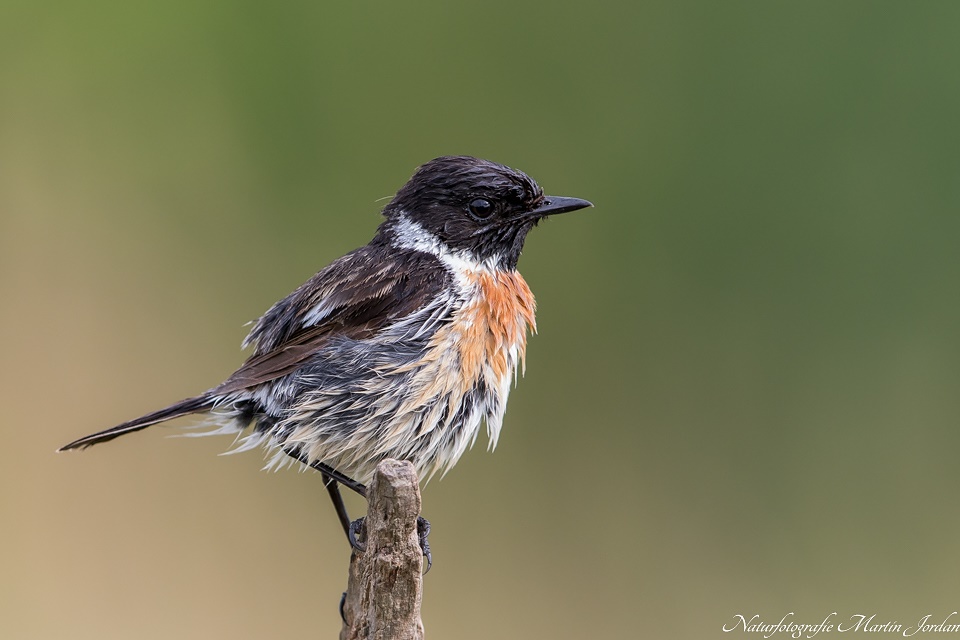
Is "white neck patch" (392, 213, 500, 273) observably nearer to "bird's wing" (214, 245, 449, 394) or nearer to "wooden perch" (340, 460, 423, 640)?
"bird's wing" (214, 245, 449, 394)

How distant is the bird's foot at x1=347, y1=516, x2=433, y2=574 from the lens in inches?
156

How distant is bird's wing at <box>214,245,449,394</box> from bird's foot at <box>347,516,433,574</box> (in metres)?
0.67

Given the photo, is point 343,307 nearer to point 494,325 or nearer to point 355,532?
point 494,325

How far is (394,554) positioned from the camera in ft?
10.8

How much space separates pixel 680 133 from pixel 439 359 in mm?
3520

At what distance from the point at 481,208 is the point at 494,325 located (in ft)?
1.79

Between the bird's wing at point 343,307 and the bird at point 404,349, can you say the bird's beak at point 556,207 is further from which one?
the bird's wing at point 343,307

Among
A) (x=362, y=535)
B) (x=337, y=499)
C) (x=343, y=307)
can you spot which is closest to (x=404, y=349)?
(x=343, y=307)

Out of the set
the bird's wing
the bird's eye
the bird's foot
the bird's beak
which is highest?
the bird's eye

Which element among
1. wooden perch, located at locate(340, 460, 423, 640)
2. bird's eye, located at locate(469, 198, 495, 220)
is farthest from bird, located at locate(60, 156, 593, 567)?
wooden perch, located at locate(340, 460, 423, 640)

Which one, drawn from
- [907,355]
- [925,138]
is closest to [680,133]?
[925,138]

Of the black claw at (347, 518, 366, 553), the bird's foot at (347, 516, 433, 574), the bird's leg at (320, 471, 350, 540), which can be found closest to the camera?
the bird's foot at (347, 516, 433, 574)

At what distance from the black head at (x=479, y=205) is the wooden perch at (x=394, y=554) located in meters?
1.44

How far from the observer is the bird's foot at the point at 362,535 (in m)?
3.97
